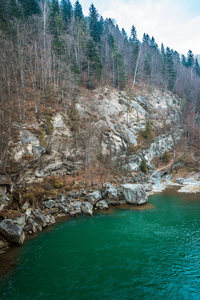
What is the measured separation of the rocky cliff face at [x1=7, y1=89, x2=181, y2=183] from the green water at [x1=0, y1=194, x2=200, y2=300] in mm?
10279

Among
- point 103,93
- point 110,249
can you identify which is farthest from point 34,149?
point 103,93

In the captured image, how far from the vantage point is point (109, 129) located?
33.8m

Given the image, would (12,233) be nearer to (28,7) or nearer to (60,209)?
(60,209)

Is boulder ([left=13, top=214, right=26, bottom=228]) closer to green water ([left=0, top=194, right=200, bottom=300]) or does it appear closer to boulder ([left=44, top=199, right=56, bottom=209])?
green water ([left=0, top=194, right=200, bottom=300])

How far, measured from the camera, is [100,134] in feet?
107

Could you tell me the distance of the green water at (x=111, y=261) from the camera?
803 centimetres

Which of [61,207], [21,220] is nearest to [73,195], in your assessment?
[61,207]

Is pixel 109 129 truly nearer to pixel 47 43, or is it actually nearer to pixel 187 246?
pixel 47 43

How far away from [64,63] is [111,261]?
35.2 meters

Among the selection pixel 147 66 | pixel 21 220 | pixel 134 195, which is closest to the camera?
pixel 21 220

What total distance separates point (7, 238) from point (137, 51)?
2518 inches

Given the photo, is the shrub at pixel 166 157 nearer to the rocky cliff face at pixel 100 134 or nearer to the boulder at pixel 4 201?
the rocky cliff face at pixel 100 134

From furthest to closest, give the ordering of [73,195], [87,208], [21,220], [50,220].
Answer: [73,195], [87,208], [50,220], [21,220]

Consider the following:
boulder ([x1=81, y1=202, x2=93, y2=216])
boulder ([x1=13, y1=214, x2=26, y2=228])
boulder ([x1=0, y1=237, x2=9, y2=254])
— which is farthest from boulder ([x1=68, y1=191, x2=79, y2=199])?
boulder ([x1=0, y1=237, x2=9, y2=254])
